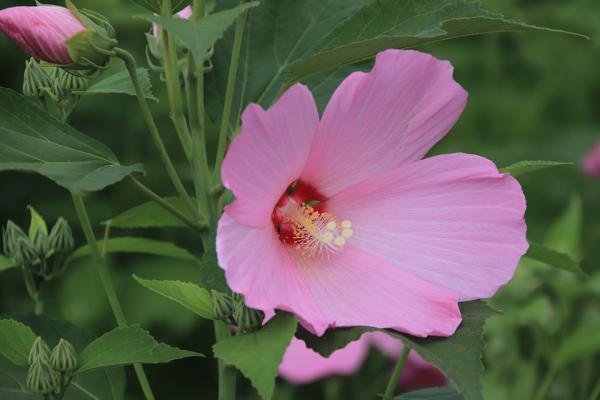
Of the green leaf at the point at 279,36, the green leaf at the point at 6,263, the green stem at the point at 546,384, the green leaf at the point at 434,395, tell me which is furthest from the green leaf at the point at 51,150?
the green stem at the point at 546,384

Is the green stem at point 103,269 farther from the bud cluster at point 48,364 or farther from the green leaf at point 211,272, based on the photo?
the green leaf at point 211,272

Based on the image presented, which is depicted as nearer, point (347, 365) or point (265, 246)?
point (265, 246)

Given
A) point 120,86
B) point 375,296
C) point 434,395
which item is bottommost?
point 434,395

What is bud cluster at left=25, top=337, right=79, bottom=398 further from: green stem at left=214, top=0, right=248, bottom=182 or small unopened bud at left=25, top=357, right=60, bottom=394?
green stem at left=214, top=0, right=248, bottom=182

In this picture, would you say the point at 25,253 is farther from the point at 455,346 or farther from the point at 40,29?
the point at 455,346

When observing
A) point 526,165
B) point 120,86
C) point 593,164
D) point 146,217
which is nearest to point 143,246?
point 146,217

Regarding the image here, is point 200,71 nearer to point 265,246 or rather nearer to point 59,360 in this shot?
point 265,246

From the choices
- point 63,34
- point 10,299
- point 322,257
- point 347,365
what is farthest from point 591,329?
point 10,299
